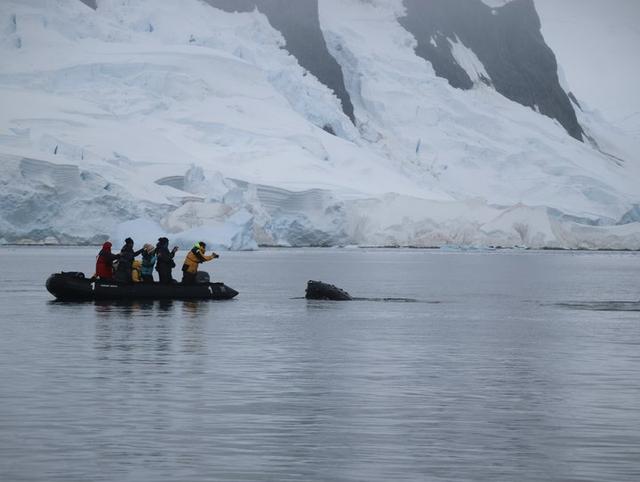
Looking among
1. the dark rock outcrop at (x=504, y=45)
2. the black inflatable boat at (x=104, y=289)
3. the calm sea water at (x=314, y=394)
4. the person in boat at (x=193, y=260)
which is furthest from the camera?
the dark rock outcrop at (x=504, y=45)

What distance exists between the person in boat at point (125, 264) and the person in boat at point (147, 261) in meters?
0.22

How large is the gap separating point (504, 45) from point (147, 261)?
429ft

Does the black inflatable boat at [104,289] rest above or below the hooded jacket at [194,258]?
below

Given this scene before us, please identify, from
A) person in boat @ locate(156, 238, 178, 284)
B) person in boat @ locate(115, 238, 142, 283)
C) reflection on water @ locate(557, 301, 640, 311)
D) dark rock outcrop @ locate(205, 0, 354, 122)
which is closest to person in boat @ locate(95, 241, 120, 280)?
person in boat @ locate(115, 238, 142, 283)

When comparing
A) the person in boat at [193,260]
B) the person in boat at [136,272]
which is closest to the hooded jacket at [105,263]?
the person in boat at [136,272]

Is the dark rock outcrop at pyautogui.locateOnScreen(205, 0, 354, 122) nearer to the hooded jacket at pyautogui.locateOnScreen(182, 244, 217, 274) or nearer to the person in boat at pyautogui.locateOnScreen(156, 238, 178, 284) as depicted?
the hooded jacket at pyautogui.locateOnScreen(182, 244, 217, 274)

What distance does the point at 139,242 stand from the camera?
60.4 m

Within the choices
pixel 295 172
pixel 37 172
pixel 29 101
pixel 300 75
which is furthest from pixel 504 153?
pixel 37 172

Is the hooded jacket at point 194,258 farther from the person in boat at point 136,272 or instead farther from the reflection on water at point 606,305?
the reflection on water at point 606,305

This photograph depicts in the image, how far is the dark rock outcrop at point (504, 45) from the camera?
461ft

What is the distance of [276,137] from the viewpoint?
313 ft

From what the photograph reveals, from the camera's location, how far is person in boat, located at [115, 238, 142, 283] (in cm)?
2757

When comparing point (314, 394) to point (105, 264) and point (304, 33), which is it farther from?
point (304, 33)

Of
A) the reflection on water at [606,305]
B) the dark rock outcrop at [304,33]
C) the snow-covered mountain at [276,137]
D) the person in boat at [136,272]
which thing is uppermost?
the dark rock outcrop at [304,33]
